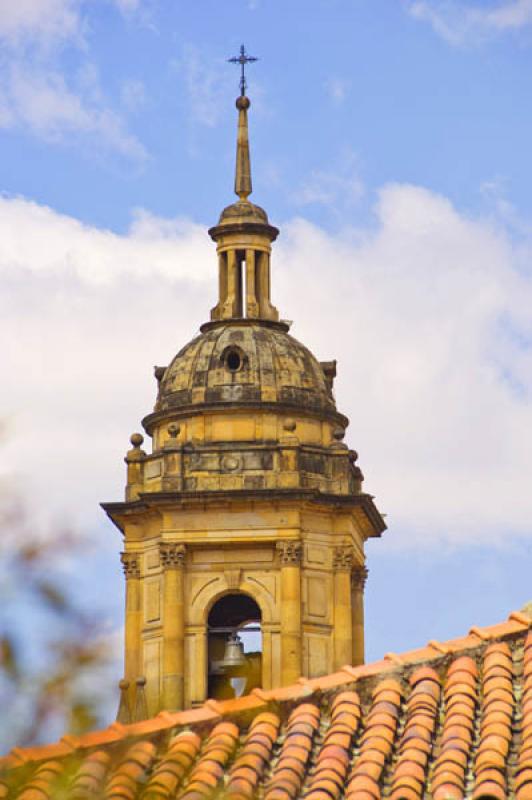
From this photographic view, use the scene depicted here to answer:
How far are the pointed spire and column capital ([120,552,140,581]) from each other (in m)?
8.15

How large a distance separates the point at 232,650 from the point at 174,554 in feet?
9.29

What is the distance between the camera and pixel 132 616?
51875 millimetres

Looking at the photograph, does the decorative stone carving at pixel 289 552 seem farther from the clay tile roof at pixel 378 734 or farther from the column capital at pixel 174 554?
the clay tile roof at pixel 378 734

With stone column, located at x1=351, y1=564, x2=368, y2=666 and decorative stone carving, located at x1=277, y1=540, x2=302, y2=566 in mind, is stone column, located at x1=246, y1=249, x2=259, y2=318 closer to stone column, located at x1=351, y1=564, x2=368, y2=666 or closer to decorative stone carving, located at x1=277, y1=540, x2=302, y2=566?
decorative stone carving, located at x1=277, y1=540, x2=302, y2=566

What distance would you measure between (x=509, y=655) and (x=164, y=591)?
27.4 metres

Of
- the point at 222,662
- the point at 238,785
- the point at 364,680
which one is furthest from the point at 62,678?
the point at 222,662

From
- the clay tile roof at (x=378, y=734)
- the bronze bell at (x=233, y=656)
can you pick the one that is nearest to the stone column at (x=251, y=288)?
the bronze bell at (x=233, y=656)

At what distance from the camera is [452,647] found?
2450 cm

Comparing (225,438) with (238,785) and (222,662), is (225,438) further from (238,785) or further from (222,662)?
(238,785)

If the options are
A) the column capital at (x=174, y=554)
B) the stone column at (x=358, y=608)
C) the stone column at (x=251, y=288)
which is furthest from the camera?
the stone column at (x=251, y=288)

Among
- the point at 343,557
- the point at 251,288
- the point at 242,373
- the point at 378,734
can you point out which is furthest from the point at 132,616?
the point at 378,734

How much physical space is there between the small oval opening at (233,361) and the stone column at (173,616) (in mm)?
3927

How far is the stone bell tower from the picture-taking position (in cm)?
5066

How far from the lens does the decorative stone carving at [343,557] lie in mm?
51719
